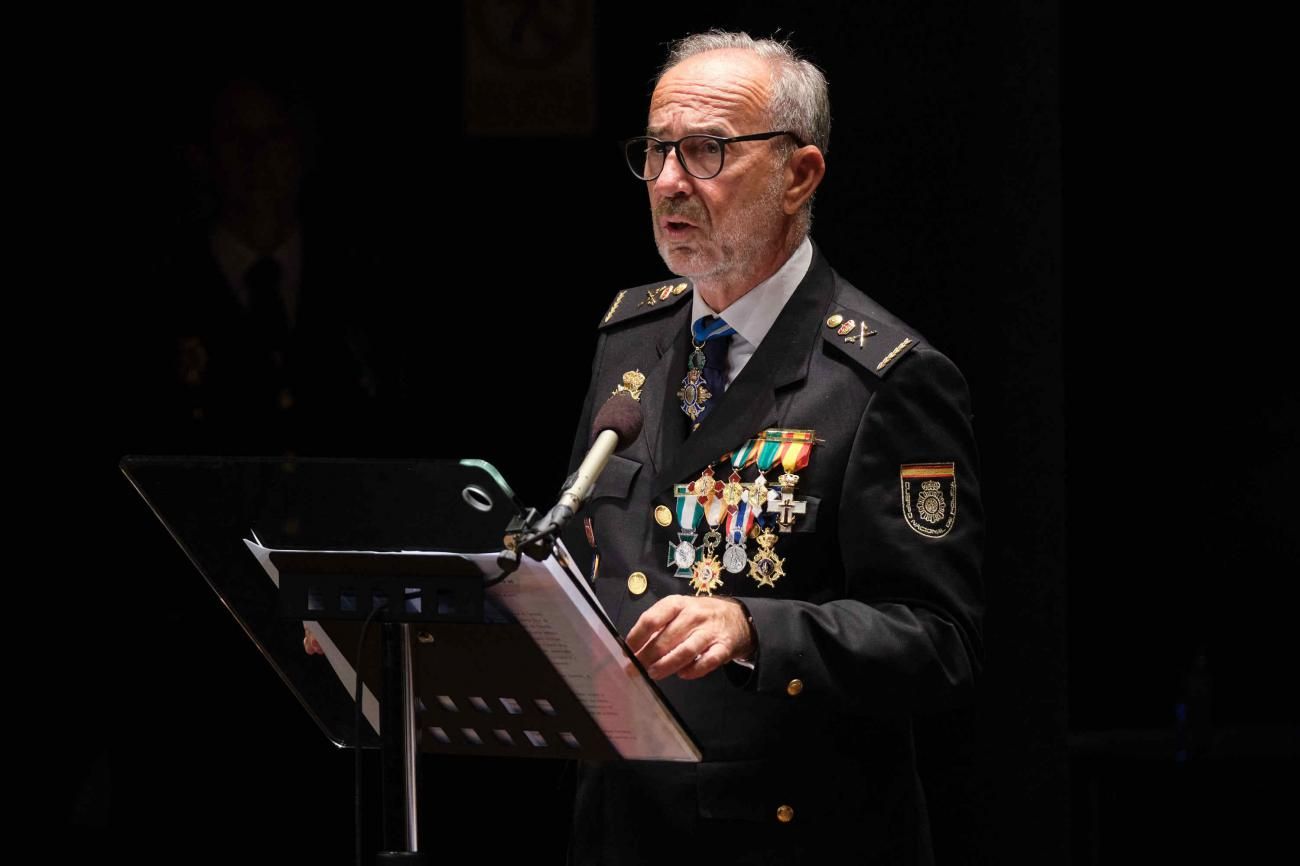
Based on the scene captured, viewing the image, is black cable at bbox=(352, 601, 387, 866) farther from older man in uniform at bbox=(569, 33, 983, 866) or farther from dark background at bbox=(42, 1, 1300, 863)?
dark background at bbox=(42, 1, 1300, 863)

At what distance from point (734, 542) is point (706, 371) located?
245 millimetres

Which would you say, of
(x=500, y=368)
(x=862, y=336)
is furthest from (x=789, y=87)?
(x=500, y=368)

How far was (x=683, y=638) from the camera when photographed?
1704 millimetres

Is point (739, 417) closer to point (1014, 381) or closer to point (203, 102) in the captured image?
point (1014, 381)

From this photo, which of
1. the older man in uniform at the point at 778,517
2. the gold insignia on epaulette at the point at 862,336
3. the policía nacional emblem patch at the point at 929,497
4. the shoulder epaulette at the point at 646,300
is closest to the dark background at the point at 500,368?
the shoulder epaulette at the point at 646,300

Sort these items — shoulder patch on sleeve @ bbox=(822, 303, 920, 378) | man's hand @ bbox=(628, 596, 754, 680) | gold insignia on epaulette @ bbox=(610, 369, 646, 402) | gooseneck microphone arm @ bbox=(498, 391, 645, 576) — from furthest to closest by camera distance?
gold insignia on epaulette @ bbox=(610, 369, 646, 402) < shoulder patch on sleeve @ bbox=(822, 303, 920, 378) < man's hand @ bbox=(628, 596, 754, 680) < gooseneck microphone arm @ bbox=(498, 391, 645, 576)

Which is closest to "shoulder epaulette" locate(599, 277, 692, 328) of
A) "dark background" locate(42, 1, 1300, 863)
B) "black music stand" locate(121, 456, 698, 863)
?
"black music stand" locate(121, 456, 698, 863)

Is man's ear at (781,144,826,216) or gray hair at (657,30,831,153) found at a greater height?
gray hair at (657,30,831,153)

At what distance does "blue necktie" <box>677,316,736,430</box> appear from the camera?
2166mm

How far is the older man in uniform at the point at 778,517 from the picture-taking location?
1.94 metres

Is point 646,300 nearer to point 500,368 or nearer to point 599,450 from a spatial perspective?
point 599,450

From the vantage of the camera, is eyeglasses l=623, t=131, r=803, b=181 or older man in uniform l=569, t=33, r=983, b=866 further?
eyeglasses l=623, t=131, r=803, b=181

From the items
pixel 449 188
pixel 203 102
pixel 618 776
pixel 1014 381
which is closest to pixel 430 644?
pixel 618 776

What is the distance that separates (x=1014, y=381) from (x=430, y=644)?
1.78m
